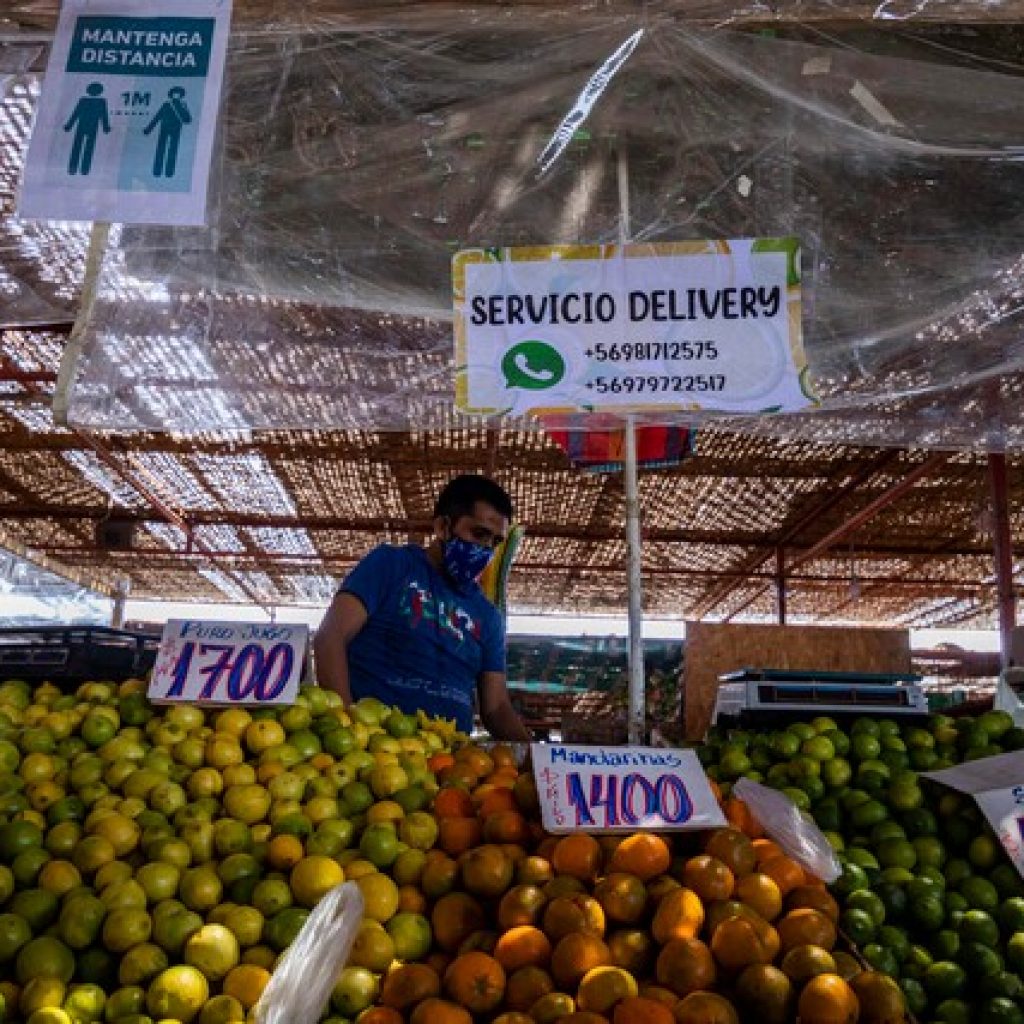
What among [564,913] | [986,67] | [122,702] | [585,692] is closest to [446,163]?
[986,67]

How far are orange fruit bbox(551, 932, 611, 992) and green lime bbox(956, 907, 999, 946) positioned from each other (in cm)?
92

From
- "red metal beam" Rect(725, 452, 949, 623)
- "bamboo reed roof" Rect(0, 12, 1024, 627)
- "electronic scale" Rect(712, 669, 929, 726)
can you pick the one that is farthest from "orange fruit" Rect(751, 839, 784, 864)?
"red metal beam" Rect(725, 452, 949, 623)

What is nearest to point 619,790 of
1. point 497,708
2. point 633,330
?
point 633,330

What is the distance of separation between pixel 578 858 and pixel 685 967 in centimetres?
35

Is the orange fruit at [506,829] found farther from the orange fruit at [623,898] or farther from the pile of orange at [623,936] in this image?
the orange fruit at [623,898]

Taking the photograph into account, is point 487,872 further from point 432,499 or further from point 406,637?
point 432,499

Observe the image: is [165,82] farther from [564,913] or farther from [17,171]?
[564,913]

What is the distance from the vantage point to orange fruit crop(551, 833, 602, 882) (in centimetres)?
188

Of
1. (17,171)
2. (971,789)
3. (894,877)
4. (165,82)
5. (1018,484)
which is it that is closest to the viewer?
(894,877)

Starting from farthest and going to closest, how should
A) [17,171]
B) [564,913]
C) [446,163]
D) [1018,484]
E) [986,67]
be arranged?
[1018,484] → [17,171] → [446,163] → [986,67] → [564,913]

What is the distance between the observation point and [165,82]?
263cm

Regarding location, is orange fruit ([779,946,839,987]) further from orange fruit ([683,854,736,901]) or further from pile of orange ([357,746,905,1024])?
orange fruit ([683,854,736,901])

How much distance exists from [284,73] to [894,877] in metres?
2.84

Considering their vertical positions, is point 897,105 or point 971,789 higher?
point 897,105
